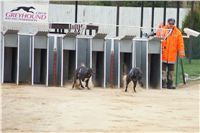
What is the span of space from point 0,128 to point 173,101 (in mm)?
5975

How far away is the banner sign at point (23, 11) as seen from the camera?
62.1 ft

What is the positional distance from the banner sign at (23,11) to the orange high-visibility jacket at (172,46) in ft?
12.5

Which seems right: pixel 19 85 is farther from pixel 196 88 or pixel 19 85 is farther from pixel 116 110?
pixel 116 110

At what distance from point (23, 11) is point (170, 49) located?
15.0ft

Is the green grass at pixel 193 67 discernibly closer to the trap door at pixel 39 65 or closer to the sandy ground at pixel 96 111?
the trap door at pixel 39 65

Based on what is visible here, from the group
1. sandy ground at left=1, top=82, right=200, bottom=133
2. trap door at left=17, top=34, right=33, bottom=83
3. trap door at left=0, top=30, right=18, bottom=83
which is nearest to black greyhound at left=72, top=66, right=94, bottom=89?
sandy ground at left=1, top=82, right=200, bottom=133

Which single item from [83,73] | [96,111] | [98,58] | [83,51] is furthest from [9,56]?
[96,111]

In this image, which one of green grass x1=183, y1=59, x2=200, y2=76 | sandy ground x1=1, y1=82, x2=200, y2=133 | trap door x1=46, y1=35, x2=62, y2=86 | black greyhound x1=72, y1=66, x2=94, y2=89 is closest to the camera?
sandy ground x1=1, y1=82, x2=200, y2=133

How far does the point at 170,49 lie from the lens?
1920 cm

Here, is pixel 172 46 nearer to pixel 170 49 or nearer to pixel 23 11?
pixel 170 49

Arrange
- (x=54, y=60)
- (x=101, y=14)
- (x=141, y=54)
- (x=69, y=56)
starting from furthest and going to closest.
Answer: (x=101, y=14), (x=69, y=56), (x=141, y=54), (x=54, y=60)

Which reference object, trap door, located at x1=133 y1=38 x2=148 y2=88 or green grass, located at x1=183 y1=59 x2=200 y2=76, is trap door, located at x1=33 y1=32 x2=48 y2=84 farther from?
green grass, located at x1=183 y1=59 x2=200 y2=76

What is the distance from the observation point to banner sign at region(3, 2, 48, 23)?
1894 cm

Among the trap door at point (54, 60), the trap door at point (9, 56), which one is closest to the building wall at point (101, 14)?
the trap door at point (9, 56)
